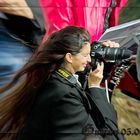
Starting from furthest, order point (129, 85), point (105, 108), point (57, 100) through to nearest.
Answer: point (129, 85) → point (105, 108) → point (57, 100)

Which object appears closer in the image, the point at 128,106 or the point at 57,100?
the point at 57,100

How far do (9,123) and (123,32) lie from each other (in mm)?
803

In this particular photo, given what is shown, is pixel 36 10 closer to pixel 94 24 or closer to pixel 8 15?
pixel 8 15

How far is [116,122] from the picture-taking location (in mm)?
3053

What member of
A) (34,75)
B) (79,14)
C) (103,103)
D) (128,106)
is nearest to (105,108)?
(103,103)

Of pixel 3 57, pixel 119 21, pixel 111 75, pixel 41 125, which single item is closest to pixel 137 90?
pixel 111 75

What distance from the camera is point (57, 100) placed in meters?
2.89

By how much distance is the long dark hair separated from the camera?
2.93m

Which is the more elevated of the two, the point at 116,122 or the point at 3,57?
the point at 3,57

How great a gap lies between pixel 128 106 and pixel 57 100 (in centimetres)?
44

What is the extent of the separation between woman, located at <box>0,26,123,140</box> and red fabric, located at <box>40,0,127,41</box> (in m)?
0.05

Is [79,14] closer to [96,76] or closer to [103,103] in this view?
[96,76]

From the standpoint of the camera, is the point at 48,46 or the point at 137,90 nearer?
the point at 48,46

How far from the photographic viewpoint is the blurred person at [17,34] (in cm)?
289
